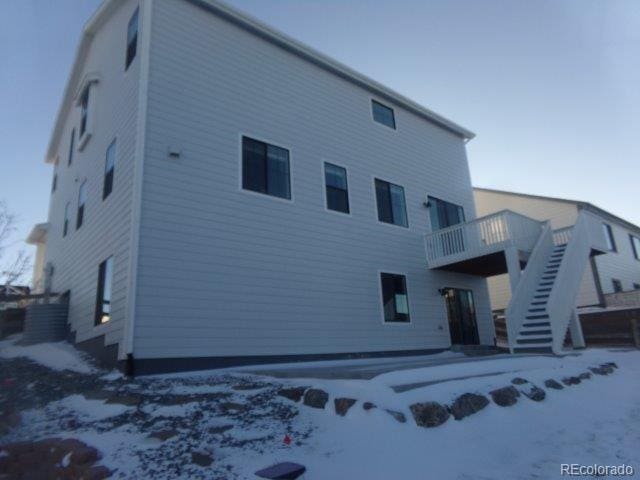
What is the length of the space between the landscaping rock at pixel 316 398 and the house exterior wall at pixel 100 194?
4.32 m

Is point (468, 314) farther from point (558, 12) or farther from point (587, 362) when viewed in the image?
point (558, 12)

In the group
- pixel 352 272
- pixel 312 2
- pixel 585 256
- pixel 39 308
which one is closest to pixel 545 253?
pixel 585 256

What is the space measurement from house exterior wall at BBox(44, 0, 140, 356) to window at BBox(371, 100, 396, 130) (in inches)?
293

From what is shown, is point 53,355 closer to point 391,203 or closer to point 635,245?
point 391,203

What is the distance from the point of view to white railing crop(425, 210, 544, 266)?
1194cm

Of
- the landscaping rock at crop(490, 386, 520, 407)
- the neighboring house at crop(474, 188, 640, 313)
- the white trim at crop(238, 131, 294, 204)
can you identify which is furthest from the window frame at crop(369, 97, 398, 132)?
the neighboring house at crop(474, 188, 640, 313)

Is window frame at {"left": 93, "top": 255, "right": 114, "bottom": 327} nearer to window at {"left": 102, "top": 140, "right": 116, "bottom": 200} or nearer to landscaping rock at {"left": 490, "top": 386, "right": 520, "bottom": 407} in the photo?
window at {"left": 102, "top": 140, "right": 116, "bottom": 200}

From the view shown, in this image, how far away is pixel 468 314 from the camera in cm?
1439

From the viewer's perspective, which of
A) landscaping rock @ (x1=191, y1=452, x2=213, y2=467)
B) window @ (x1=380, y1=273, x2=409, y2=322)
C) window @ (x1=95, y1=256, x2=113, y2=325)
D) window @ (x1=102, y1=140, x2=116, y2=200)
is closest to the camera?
landscaping rock @ (x1=191, y1=452, x2=213, y2=467)

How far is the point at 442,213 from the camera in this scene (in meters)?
14.8

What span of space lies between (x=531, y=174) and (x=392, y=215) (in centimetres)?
743

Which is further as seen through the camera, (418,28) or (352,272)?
(418,28)

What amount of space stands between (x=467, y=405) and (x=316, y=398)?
1687 millimetres

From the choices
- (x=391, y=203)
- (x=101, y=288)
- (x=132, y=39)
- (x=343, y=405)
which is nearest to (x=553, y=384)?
(x=343, y=405)
